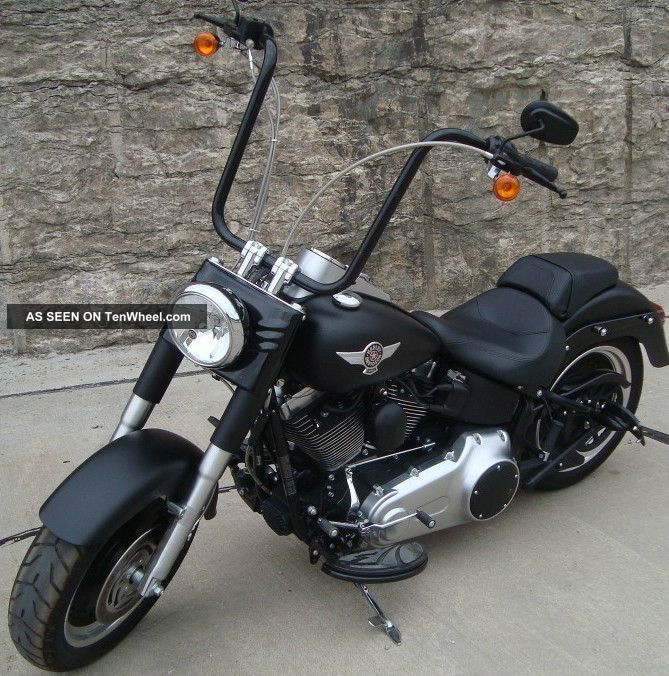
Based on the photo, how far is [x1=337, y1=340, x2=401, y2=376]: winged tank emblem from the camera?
6.76 feet

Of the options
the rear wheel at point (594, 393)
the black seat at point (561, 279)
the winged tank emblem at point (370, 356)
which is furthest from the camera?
the rear wheel at point (594, 393)

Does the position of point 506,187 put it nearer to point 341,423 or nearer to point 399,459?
point 341,423

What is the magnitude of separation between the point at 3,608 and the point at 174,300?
117cm

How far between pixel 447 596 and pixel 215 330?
117 cm

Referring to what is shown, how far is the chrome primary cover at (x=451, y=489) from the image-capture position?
228 centimetres

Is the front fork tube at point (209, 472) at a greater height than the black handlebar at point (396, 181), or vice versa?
the black handlebar at point (396, 181)

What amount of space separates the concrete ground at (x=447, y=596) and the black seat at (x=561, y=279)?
31.8 inches

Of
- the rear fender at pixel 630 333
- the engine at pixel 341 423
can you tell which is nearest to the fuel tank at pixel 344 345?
the engine at pixel 341 423

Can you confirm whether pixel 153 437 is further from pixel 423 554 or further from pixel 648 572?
pixel 648 572

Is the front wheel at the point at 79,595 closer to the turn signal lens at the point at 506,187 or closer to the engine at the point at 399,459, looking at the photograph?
the engine at the point at 399,459

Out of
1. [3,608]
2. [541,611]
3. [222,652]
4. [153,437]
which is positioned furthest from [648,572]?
[3,608]

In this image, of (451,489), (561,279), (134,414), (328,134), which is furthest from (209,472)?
(328,134)

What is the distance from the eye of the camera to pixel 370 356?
2.10 meters

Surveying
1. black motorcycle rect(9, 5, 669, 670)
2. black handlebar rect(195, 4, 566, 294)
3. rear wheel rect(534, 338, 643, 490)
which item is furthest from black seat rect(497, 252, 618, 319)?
black handlebar rect(195, 4, 566, 294)
